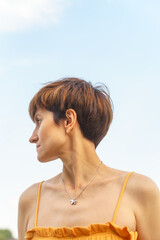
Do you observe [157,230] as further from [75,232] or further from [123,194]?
[75,232]

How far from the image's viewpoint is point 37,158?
3129 millimetres

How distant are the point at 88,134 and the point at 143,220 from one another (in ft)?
2.28

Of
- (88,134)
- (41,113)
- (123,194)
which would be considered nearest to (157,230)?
(123,194)

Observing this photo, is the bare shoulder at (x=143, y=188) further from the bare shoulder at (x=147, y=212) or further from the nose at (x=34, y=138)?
the nose at (x=34, y=138)

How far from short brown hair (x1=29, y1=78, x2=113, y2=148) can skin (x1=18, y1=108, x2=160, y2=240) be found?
0.04 metres

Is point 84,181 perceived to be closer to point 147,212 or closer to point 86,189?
point 86,189

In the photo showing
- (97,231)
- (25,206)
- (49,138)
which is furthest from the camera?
(25,206)

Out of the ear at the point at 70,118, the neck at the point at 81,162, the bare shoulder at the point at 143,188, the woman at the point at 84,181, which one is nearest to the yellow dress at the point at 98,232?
the woman at the point at 84,181

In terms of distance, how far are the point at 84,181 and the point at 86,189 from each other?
61 millimetres

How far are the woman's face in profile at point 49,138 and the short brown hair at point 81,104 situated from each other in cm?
4

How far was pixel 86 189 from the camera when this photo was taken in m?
3.10

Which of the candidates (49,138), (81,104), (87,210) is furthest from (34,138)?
(87,210)

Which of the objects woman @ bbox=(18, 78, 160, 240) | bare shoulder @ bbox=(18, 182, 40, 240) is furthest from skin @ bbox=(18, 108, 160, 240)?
bare shoulder @ bbox=(18, 182, 40, 240)

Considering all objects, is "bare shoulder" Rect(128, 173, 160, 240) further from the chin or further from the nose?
the nose
